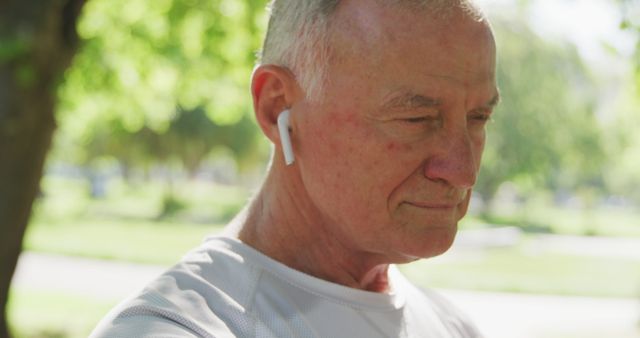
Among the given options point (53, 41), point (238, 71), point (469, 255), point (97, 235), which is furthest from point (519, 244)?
point (53, 41)

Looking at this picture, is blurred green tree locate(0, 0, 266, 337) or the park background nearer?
blurred green tree locate(0, 0, 266, 337)

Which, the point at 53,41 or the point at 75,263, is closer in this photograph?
the point at 53,41

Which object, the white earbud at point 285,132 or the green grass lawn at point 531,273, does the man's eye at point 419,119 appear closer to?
the white earbud at point 285,132

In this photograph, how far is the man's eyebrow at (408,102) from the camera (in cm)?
129

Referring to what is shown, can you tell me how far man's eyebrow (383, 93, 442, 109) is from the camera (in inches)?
50.8

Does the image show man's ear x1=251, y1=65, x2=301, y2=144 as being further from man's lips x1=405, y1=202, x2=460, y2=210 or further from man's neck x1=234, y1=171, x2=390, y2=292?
man's lips x1=405, y1=202, x2=460, y2=210

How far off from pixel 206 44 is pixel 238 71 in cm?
52

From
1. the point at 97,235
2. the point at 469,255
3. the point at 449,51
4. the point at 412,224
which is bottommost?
the point at 97,235

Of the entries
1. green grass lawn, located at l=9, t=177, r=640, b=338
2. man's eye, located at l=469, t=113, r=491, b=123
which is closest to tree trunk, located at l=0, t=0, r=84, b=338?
green grass lawn, located at l=9, t=177, r=640, b=338

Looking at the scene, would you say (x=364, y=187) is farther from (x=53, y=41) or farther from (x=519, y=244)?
(x=519, y=244)

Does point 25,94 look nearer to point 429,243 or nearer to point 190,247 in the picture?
point 429,243

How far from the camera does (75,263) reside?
16.3 m

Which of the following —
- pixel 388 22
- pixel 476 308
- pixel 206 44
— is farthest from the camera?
pixel 476 308

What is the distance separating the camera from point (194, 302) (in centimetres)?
123
